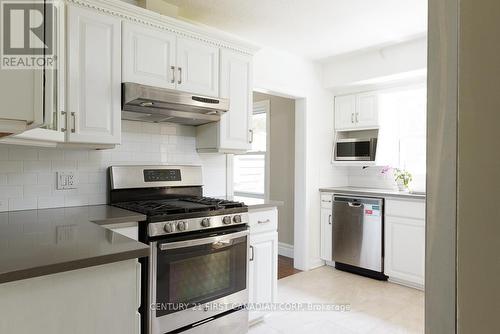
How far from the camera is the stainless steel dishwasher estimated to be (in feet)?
11.9

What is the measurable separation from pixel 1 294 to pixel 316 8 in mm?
2748

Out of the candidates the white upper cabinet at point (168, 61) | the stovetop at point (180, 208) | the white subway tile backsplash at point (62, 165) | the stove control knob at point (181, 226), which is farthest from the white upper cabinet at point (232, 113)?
the white subway tile backsplash at point (62, 165)

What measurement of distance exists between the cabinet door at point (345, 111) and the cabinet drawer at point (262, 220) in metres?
1.98

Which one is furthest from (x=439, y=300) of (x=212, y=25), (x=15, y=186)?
(x=212, y=25)

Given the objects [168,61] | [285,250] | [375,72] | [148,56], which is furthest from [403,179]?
[148,56]

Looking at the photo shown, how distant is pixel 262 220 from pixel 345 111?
2.24 metres

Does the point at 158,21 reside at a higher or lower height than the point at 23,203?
higher

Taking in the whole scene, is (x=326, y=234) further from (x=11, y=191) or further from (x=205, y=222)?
(x=11, y=191)

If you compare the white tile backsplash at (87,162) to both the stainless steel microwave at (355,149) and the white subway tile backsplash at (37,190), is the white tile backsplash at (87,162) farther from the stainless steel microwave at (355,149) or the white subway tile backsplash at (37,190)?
the stainless steel microwave at (355,149)

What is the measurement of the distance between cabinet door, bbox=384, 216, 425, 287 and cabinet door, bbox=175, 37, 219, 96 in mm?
2337

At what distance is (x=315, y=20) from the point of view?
297 cm

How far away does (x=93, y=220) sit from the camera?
1.76m

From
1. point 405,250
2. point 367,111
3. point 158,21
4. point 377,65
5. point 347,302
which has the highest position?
point 377,65

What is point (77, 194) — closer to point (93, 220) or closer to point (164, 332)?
point (93, 220)
